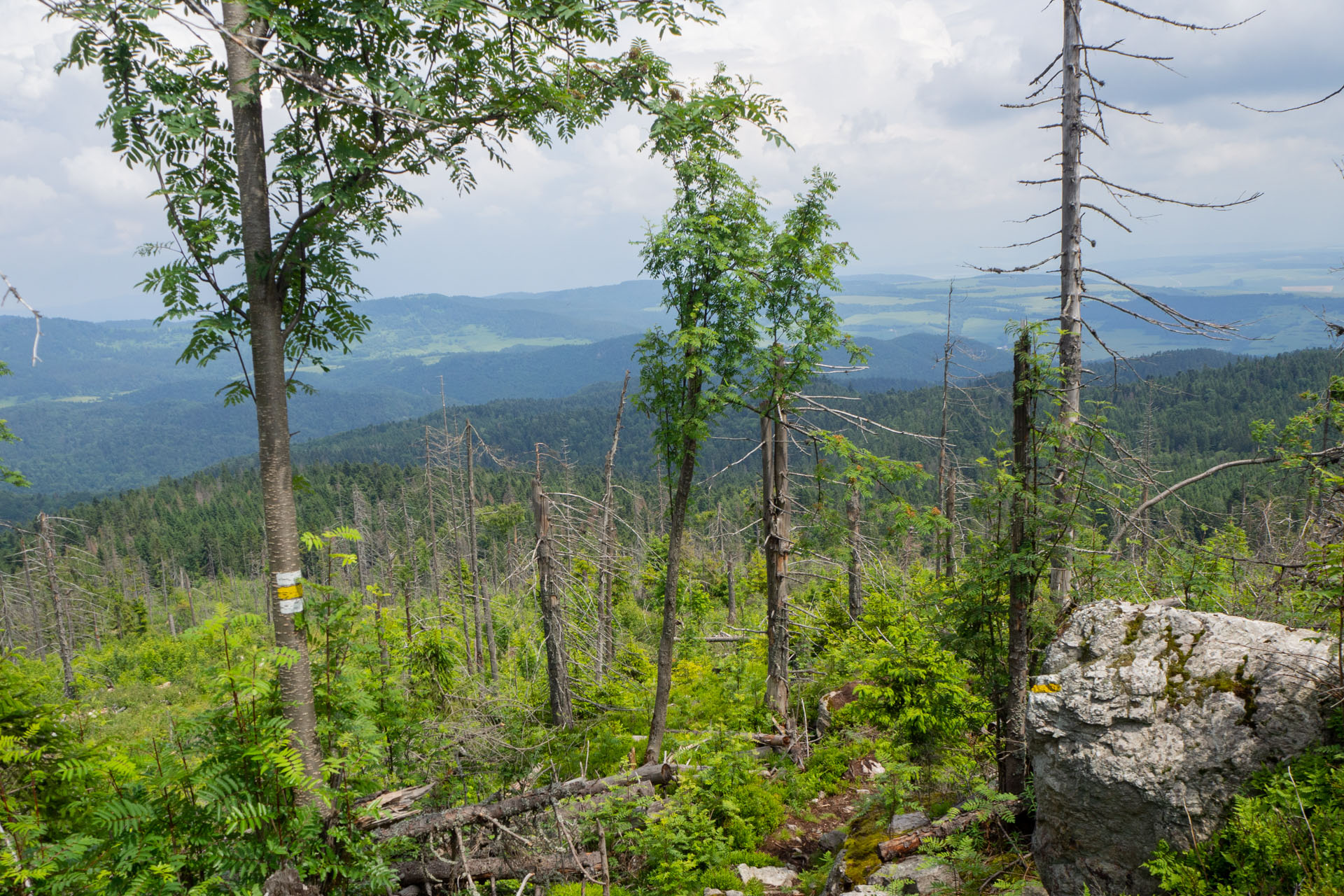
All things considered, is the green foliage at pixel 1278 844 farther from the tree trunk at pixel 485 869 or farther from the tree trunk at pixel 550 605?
the tree trunk at pixel 550 605

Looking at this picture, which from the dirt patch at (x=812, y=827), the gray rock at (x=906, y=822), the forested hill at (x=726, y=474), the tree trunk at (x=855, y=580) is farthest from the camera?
the forested hill at (x=726, y=474)

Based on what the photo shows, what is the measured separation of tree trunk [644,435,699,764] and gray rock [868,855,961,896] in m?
3.83

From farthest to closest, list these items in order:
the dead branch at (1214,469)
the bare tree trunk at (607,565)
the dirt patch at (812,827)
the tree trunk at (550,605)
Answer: the bare tree trunk at (607,565) < the tree trunk at (550,605) < the dirt patch at (812,827) < the dead branch at (1214,469)

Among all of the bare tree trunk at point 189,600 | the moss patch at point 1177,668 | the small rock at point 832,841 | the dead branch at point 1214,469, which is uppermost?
the dead branch at point 1214,469

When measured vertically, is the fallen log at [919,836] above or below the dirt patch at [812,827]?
above

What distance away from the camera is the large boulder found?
390 centimetres

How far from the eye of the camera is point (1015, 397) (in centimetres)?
575

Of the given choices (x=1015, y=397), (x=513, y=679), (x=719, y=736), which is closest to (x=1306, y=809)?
(x=1015, y=397)

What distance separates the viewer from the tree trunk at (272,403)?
4367 millimetres

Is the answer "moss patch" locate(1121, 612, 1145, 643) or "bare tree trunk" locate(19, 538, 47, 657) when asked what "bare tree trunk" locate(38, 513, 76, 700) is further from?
"moss patch" locate(1121, 612, 1145, 643)

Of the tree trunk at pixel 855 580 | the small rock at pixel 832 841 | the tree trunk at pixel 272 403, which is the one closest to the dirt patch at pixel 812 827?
the small rock at pixel 832 841

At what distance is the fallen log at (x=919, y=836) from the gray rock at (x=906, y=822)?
5.6 inches

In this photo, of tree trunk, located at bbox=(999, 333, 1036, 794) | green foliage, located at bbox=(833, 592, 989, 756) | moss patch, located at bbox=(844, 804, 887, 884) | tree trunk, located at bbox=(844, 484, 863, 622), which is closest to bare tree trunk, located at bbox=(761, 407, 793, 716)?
green foliage, located at bbox=(833, 592, 989, 756)

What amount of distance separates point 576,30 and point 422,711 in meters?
9.42
